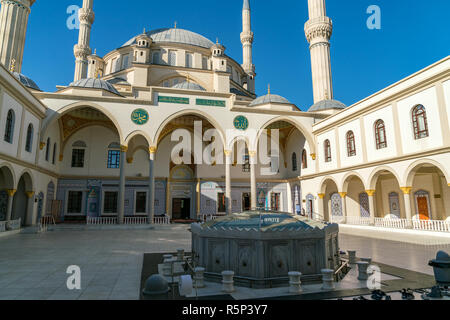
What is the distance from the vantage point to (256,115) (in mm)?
17797

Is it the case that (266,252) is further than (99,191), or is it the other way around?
(99,191)

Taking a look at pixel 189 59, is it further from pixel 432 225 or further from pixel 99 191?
pixel 432 225

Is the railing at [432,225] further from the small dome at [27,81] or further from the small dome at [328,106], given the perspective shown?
the small dome at [27,81]

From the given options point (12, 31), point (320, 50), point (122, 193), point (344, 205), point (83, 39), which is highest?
point (83, 39)

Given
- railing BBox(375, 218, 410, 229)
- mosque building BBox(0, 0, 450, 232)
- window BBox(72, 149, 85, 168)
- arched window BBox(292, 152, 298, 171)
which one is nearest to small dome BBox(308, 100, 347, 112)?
mosque building BBox(0, 0, 450, 232)

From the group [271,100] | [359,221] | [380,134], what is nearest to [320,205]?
[359,221]

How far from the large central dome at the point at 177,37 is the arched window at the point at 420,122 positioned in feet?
62.9

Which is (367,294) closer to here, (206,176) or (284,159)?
(206,176)

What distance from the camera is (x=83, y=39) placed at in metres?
25.3

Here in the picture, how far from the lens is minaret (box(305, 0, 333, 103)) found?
23622 mm

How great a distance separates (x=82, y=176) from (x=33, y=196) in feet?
15.4

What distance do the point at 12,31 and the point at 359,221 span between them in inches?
963

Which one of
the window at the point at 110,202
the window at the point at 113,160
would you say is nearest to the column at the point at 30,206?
the window at the point at 110,202

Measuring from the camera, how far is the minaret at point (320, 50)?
2362 centimetres
